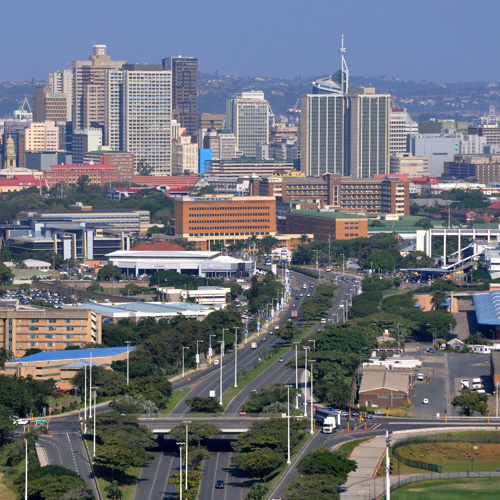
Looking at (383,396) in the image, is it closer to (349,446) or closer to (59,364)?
(349,446)

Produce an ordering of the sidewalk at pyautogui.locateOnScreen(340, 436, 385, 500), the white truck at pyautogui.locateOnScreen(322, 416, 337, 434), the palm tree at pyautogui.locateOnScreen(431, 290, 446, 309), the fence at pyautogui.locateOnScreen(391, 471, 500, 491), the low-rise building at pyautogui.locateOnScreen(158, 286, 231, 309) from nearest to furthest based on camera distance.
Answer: the sidewalk at pyautogui.locateOnScreen(340, 436, 385, 500) < the fence at pyautogui.locateOnScreen(391, 471, 500, 491) < the white truck at pyautogui.locateOnScreen(322, 416, 337, 434) < the palm tree at pyautogui.locateOnScreen(431, 290, 446, 309) < the low-rise building at pyautogui.locateOnScreen(158, 286, 231, 309)

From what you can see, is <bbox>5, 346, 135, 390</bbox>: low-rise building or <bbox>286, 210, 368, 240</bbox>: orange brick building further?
<bbox>286, 210, 368, 240</bbox>: orange brick building

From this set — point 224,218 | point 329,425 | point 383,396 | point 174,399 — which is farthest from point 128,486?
point 224,218

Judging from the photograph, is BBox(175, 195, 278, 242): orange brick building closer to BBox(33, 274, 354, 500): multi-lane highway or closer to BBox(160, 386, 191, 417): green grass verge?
BBox(33, 274, 354, 500): multi-lane highway

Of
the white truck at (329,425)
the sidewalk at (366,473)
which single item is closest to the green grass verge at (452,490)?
the sidewalk at (366,473)

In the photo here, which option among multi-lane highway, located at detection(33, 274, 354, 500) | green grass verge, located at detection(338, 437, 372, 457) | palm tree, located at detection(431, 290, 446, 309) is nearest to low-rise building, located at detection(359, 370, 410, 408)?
multi-lane highway, located at detection(33, 274, 354, 500)

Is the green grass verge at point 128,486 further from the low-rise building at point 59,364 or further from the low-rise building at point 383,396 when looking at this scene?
the low-rise building at point 59,364
